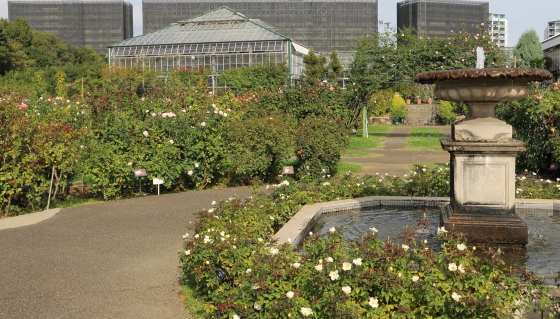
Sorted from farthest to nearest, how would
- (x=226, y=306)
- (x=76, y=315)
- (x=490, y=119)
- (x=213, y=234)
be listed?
(x=490, y=119) → (x=213, y=234) → (x=76, y=315) → (x=226, y=306)

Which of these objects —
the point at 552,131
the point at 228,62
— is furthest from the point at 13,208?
the point at 228,62

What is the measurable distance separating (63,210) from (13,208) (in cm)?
74

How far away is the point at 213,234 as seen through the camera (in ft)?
16.3

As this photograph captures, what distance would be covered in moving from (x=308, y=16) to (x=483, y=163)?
3128 inches

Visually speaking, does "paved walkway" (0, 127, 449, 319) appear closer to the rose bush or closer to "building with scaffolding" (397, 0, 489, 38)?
the rose bush

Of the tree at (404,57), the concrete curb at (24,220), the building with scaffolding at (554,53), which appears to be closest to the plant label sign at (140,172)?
the concrete curb at (24,220)

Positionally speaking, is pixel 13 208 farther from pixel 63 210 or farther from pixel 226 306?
pixel 226 306

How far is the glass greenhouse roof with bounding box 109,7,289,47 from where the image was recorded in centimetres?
3591

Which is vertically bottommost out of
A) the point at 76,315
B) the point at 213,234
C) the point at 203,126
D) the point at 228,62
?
the point at 76,315

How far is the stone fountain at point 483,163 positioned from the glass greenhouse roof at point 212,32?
96.6 ft

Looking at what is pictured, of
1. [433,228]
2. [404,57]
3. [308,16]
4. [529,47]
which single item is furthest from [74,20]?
[433,228]

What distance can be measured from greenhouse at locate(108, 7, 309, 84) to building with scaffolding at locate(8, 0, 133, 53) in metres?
64.2

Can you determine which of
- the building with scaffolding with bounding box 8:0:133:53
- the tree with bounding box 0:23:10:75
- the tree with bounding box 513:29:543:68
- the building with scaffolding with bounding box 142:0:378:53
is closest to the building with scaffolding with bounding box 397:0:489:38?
the building with scaffolding with bounding box 142:0:378:53

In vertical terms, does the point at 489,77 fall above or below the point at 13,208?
above
